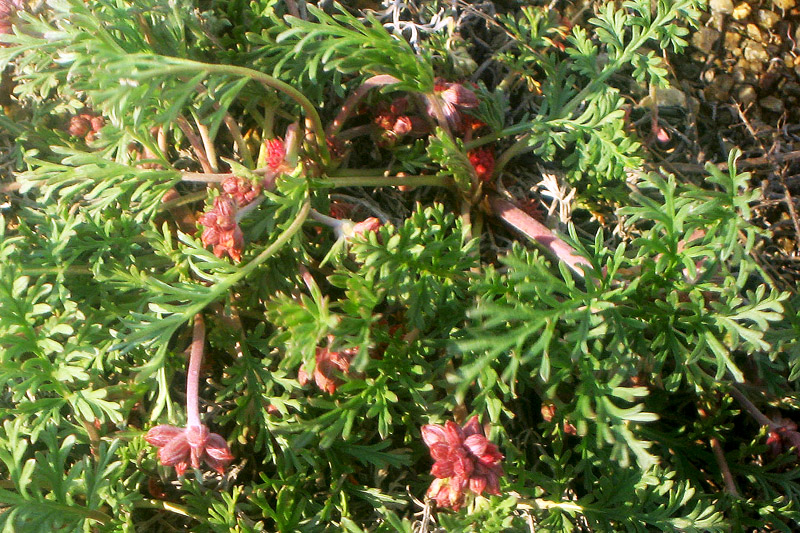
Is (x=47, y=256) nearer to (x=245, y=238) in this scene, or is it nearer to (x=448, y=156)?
(x=245, y=238)

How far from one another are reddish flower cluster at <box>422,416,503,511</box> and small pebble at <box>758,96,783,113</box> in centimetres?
217

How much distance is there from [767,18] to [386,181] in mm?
2104

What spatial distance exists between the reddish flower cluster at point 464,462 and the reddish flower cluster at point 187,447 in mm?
649

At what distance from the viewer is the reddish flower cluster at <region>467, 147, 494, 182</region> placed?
2730mm

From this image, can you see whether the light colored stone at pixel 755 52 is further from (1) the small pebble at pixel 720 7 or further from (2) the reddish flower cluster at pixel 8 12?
(2) the reddish flower cluster at pixel 8 12

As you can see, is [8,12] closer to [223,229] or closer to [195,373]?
[223,229]

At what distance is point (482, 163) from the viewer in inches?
108

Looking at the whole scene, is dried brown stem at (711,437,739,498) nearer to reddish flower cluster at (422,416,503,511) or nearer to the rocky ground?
the rocky ground

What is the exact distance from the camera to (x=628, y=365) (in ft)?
6.91

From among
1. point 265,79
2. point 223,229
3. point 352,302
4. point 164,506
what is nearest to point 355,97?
point 265,79

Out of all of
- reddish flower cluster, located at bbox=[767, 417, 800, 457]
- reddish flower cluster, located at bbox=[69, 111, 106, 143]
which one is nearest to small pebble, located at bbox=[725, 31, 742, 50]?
reddish flower cluster, located at bbox=[767, 417, 800, 457]

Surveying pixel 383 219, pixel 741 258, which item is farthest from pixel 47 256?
pixel 741 258

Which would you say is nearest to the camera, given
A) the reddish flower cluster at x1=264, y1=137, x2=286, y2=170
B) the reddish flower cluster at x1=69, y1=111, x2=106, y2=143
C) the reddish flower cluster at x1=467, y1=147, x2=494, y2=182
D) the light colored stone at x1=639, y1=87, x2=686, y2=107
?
the reddish flower cluster at x1=264, y1=137, x2=286, y2=170

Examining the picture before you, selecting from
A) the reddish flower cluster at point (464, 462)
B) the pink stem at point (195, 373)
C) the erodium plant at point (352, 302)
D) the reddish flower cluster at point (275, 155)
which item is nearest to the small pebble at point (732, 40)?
the erodium plant at point (352, 302)
